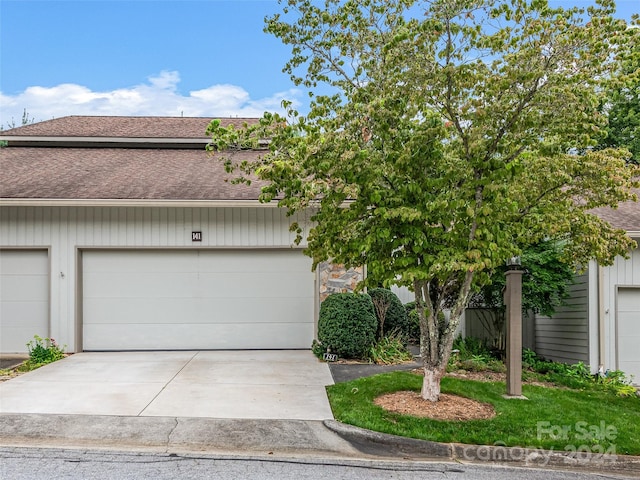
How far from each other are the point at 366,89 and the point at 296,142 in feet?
Result: 3.47

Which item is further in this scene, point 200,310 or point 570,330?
point 200,310

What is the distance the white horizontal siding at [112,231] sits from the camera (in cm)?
1065

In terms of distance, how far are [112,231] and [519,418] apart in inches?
312

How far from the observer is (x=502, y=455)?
562cm

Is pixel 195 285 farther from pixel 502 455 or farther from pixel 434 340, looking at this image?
pixel 502 455

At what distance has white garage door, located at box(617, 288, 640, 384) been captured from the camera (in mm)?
10180

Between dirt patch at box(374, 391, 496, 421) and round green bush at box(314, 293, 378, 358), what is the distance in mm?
2497

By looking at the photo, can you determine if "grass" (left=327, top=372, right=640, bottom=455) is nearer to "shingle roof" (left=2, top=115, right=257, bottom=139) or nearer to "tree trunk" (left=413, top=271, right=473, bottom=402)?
"tree trunk" (left=413, top=271, right=473, bottom=402)

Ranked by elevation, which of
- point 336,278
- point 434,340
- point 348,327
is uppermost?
point 336,278

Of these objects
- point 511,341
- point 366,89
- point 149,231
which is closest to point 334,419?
point 511,341

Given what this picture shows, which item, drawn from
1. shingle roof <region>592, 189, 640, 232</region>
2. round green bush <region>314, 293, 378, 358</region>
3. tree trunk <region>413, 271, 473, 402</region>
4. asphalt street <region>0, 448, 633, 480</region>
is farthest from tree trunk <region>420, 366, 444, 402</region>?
shingle roof <region>592, 189, 640, 232</region>

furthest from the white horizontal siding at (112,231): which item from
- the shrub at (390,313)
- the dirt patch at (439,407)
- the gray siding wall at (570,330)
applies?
the gray siding wall at (570,330)

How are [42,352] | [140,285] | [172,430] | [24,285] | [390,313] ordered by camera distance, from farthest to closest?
[390,313] < [140,285] < [24,285] < [42,352] < [172,430]

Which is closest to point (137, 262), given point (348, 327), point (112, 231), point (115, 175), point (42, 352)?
point (112, 231)
